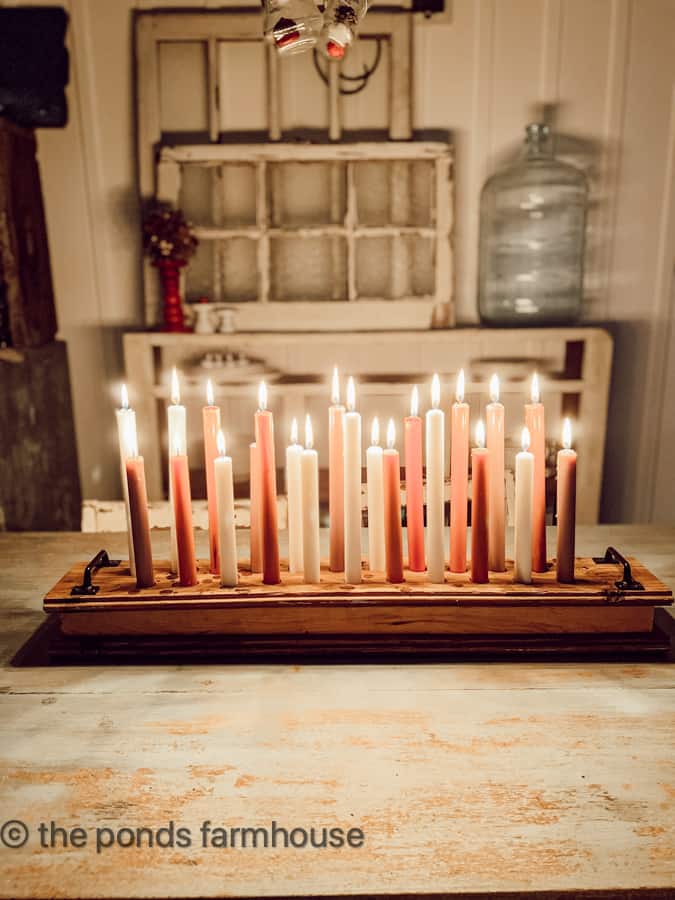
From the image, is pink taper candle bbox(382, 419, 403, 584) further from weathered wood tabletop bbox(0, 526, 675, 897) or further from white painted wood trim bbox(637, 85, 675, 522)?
white painted wood trim bbox(637, 85, 675, 522)

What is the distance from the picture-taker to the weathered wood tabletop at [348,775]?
0.60m

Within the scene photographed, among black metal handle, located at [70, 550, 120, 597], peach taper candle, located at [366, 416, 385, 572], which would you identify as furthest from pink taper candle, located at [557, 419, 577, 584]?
black metal handle, located at [70, 550, 120, 597]

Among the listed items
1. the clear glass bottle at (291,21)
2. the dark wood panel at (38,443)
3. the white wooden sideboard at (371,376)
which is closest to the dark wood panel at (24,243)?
the dark wood panel at (38,443)

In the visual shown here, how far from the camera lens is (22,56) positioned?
2686mm

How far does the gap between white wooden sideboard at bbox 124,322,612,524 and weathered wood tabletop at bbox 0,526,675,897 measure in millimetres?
1792

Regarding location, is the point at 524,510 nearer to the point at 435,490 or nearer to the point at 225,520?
the point at 435,490

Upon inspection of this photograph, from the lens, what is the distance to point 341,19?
4.28 feet

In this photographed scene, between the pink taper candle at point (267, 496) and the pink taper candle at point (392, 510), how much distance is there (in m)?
0.14

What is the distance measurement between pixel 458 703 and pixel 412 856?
235 millimetres

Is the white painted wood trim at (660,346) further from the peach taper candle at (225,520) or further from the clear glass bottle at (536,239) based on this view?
the peach taper candle at (225,520)

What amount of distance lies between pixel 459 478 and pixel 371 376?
6.52 ft

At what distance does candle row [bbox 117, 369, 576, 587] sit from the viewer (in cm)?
93

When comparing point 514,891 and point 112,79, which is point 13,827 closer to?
point 514,891

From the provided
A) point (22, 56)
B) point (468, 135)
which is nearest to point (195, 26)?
point (22, 56)
